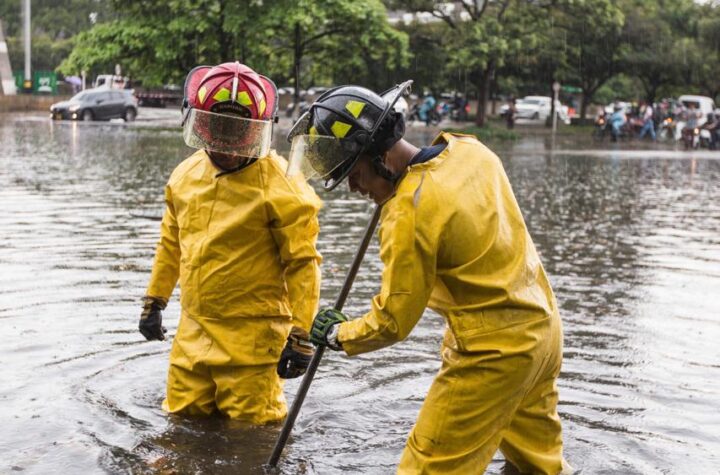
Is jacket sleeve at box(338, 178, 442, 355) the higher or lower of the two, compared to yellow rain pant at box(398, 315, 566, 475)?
higher

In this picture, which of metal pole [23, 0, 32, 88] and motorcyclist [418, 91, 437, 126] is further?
Result: metal pole [23, 0, 32, 88]

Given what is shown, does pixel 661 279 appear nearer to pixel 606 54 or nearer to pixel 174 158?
pixel 174 158

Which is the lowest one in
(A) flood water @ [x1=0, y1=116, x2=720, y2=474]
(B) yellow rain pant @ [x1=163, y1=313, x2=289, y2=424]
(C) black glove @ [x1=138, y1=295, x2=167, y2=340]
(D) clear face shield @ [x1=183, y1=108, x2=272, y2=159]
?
(A) flood water @ [x1=0, y1=116, x2=720, y2=474]

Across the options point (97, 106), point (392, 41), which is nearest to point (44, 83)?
point (97, 106)

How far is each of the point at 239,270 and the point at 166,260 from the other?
58 cm

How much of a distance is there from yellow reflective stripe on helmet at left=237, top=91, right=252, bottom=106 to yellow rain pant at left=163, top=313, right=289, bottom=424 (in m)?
0.95

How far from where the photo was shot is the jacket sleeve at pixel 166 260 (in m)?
5.17

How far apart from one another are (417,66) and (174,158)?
73.6 feet

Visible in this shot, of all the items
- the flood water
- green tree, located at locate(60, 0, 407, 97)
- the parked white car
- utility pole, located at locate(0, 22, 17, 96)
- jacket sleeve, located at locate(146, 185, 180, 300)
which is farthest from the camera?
the parked white car

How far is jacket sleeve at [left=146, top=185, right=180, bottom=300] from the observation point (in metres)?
5.17

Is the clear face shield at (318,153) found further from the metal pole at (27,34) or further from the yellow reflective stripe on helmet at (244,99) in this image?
the metal pole at (27,34)

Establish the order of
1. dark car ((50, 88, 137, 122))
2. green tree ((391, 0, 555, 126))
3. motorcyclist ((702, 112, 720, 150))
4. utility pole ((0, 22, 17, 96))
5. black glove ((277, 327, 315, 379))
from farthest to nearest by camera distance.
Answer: utility pole ((0, 22, 17, 96))
dark car ((50, 88, 137, 122))
motorcyclist ((702, 112, 720, 150))
green tree ((391, 0, 555, 126))
black glove ((277, 327, 315, 379))

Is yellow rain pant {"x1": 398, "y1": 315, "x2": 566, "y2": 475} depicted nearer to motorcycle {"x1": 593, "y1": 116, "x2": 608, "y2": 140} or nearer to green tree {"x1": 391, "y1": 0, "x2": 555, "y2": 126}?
green tree {"x1": 391, "y1": 0, "x2": 555, "y2": 126}

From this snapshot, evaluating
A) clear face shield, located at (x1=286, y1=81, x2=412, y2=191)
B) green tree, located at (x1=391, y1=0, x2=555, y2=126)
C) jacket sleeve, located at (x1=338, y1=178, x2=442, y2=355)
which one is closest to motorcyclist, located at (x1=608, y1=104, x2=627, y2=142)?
green tree, located at (x1=391, y1=0, x2=555, y2=126)
